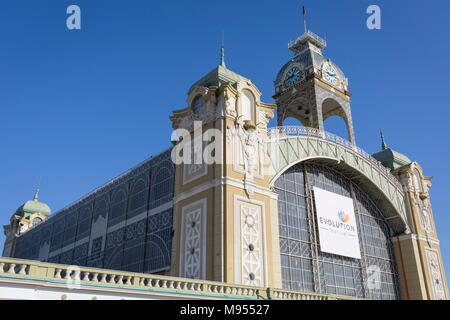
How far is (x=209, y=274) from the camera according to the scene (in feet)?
90.6

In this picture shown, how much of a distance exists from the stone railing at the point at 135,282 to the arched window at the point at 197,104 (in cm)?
1612

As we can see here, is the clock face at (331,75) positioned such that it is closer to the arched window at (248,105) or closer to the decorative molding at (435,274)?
the arched window at (248,105)

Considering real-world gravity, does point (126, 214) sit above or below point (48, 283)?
above

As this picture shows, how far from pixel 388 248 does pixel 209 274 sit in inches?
1083

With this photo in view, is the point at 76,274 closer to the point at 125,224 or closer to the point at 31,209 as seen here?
the point at 125,224

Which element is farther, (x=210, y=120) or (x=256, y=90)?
(x=256, y=90)

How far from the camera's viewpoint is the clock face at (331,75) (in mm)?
51844

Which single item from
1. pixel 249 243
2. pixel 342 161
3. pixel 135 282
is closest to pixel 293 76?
pixel 342 161

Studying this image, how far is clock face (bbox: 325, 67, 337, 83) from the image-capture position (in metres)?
51.8

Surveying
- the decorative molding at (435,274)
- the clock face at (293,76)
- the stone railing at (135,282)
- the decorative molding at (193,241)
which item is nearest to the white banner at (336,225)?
the stone railing at (135,282)
